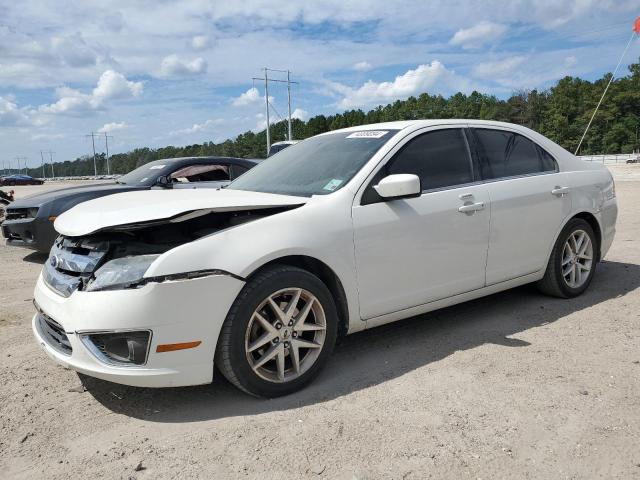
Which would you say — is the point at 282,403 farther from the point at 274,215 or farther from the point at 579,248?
the point at 579,248

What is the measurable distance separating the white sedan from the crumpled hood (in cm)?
1

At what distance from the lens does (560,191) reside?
4.70 meters

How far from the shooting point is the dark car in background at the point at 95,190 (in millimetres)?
7207

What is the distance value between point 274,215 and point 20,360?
2152mm

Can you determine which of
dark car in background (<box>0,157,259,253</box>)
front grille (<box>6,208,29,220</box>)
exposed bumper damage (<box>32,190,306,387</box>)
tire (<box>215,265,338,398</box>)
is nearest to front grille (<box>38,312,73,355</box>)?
exposed bumper damage (<box>32,190,306,387</box>)

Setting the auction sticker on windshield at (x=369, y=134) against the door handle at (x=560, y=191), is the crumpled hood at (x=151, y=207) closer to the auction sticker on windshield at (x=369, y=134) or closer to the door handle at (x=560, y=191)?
the auction sticker on windshield at (x=369, y=134)

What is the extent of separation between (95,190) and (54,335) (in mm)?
5151

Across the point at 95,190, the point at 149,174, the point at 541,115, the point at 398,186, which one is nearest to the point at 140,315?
the point at 398,186

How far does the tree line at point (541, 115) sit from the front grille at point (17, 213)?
58.1 m

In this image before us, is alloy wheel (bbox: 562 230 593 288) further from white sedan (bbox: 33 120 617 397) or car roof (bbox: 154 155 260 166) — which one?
car roof (bbox: 154 155 260 166)

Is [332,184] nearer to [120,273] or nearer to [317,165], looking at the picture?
[317,165]

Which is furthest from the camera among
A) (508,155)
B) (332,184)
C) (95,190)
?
(95,190)

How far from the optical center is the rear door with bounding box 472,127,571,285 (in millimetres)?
4230

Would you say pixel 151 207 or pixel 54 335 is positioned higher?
pixel 151 207
